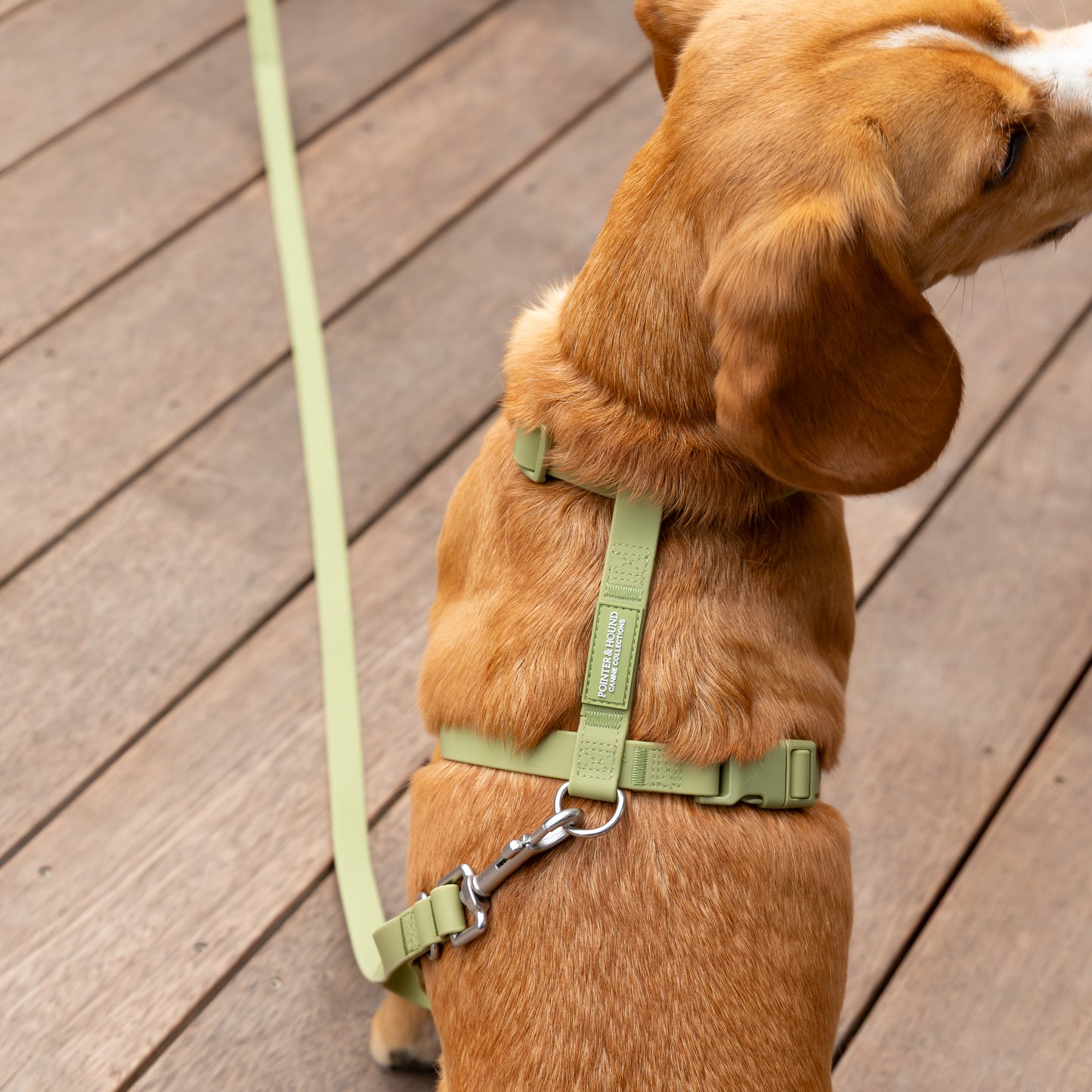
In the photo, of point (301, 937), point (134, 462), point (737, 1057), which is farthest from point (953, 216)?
point (134, 462)

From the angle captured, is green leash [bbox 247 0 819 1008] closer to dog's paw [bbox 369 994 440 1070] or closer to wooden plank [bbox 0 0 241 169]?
dog's paw [bbox 369 994 440 1070]

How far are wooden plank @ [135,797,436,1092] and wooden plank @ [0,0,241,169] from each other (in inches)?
63.1

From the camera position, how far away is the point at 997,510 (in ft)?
6.81

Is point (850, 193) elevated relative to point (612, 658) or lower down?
elevated

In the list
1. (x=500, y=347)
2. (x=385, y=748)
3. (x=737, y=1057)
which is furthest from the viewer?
(x=500, y=347)

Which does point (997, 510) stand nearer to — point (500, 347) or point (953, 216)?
point (500, 347)

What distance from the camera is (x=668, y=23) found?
1220 millimetres

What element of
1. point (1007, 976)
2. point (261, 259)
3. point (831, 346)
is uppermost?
point (831, 346)

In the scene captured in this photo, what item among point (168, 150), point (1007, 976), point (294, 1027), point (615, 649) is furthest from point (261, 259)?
point (1007, 976)

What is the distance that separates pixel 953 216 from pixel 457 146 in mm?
1638

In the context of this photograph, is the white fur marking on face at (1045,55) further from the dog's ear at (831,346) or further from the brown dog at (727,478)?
the dog's ear at (831,346)

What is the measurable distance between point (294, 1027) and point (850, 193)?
1.16 metres

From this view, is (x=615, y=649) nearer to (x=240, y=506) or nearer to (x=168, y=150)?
(x=240, y=506)

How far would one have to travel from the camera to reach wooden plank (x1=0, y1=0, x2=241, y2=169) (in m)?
2.45
